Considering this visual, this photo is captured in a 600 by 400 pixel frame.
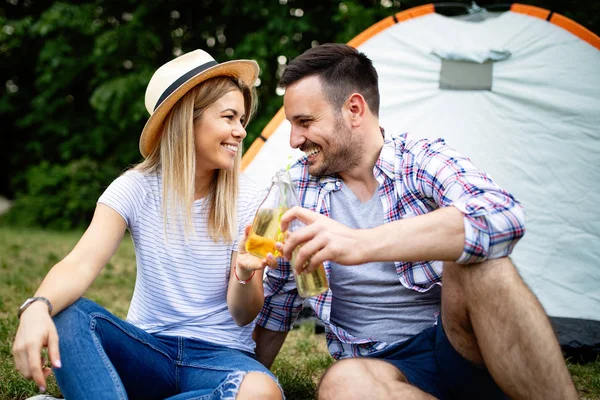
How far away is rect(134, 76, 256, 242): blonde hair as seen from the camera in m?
2.00

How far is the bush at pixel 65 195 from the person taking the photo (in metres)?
9.46

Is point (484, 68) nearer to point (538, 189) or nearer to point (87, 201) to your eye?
point (538, 189)

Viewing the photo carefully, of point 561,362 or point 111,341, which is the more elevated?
point 561,362

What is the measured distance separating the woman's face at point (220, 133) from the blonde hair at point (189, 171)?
0.09ft

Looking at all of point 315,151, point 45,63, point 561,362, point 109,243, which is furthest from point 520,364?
point 45,63

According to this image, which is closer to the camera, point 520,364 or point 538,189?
point 520,364

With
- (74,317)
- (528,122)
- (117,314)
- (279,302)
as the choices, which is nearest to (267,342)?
(279,302)

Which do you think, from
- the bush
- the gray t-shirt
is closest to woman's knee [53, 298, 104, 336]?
the gray t-shirt

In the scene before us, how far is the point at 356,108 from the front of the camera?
7.19ft

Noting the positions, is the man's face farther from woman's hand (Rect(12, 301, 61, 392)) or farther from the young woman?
woman's hand (Rect(12, 301, 61, 392))

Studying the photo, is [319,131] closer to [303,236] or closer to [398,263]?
[398,263]

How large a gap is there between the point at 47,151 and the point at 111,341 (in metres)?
10.3

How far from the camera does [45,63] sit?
10.1 meters

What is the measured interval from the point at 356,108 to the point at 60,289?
1215 millimetres
